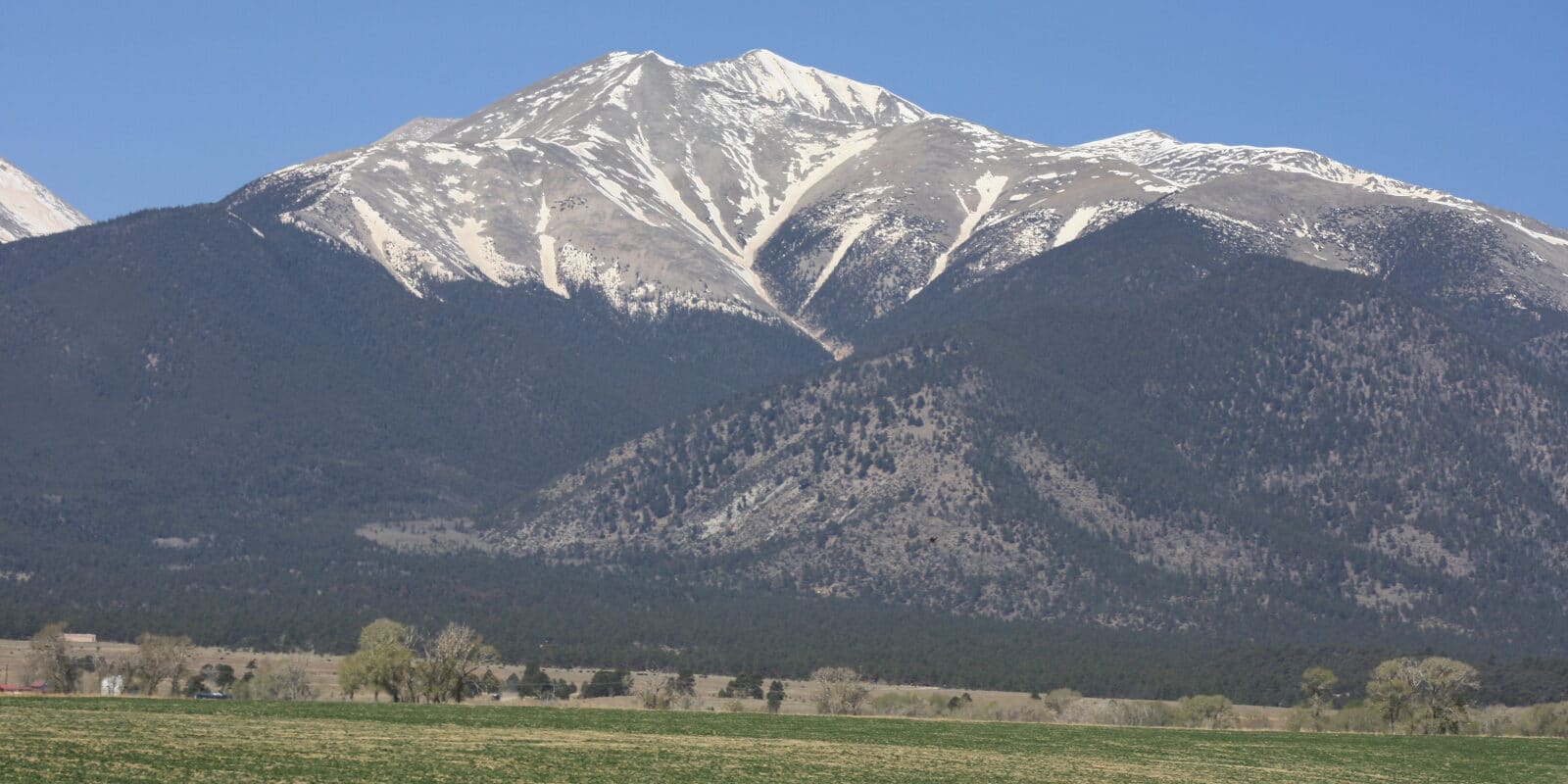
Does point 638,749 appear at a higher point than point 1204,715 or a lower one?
lower

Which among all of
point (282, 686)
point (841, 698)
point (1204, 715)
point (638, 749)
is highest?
point (1204, 715)

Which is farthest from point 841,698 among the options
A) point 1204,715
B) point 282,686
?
point 282,686

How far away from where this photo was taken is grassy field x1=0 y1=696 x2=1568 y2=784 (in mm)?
93000

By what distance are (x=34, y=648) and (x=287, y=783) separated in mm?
102774

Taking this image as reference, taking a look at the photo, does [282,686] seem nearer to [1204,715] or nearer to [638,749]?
[638,749]

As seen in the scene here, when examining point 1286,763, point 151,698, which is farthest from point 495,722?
point 1286,763

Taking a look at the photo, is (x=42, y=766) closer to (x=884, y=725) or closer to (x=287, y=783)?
(x=287, y=783)

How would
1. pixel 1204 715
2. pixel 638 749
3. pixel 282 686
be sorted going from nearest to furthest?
pixel 638 749
pixel 282 686
pixel 1204 715

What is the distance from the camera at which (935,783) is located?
100688mm

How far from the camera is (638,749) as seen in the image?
112438mm

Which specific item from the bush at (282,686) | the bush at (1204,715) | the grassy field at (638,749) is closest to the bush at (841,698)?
the bush at (1204,715)

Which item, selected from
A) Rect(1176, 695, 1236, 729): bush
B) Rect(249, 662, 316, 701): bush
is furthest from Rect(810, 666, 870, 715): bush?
Rect(249, 662, 316, 701): bush

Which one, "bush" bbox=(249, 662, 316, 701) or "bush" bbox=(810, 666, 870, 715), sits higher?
"bush" bbox=(810, 666, 870, 715)

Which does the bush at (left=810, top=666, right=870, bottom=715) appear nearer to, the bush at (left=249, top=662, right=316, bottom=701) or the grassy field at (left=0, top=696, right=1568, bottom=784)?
the grassy field at (left=0, top=696, right=1568, bottom=784)
